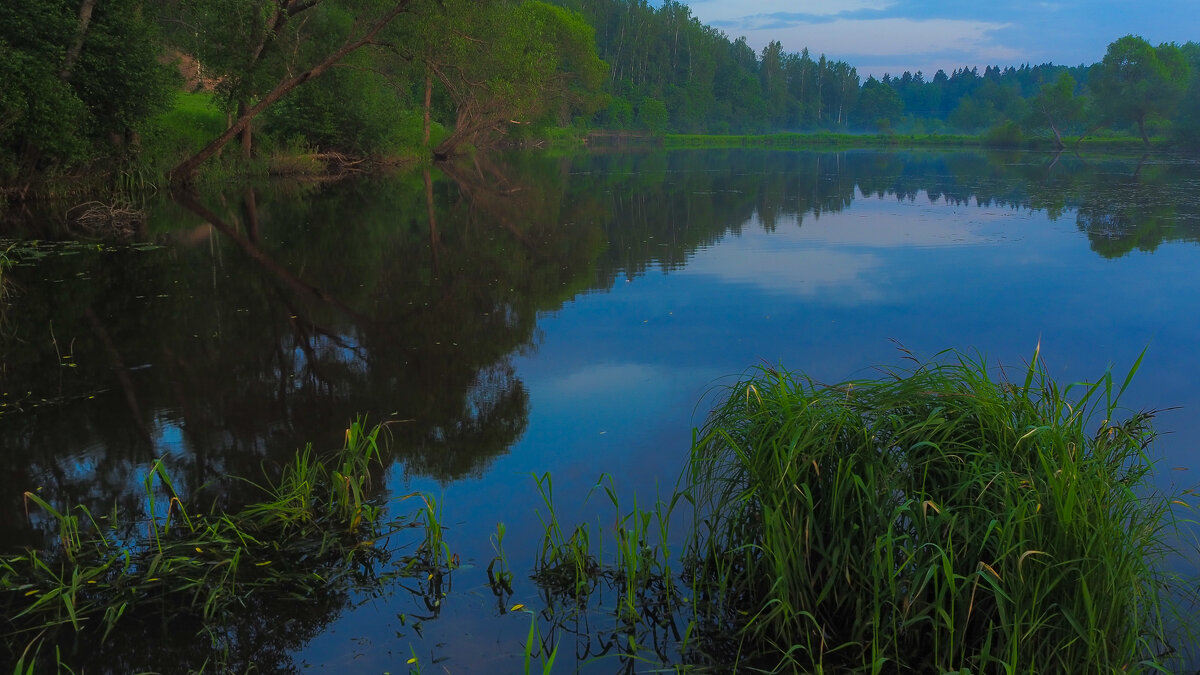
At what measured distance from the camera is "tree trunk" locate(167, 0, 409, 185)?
23062mm

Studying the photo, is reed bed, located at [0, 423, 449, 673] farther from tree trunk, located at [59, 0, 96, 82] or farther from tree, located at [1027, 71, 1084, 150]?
tree, located at [1027, 71, 1084, 150]

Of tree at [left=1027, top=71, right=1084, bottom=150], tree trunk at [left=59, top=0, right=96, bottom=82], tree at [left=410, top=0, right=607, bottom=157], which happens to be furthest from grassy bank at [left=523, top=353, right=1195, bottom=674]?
tree at [left=1027, top=71, right=1084, bottom=150]

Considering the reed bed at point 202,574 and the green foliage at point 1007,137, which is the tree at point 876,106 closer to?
the green foliage at point 1007,137

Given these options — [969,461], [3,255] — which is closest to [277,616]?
[969,461]

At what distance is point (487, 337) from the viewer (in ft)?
30.5

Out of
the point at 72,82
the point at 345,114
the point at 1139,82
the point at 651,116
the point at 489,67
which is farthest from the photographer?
the point at 651,116

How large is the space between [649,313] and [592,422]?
4.00 m

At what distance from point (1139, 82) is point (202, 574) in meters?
80.3

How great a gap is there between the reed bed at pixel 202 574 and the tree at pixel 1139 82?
76.0 meters

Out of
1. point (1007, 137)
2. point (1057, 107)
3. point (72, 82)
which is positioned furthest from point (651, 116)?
point (72, 82)

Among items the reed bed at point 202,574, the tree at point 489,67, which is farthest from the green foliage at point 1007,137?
the reed bed at point 202,574

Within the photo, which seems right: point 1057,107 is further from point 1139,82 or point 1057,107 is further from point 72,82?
point 72,82

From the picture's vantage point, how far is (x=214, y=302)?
1083 centimetres

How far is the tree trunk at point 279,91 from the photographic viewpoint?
75.7 ft
